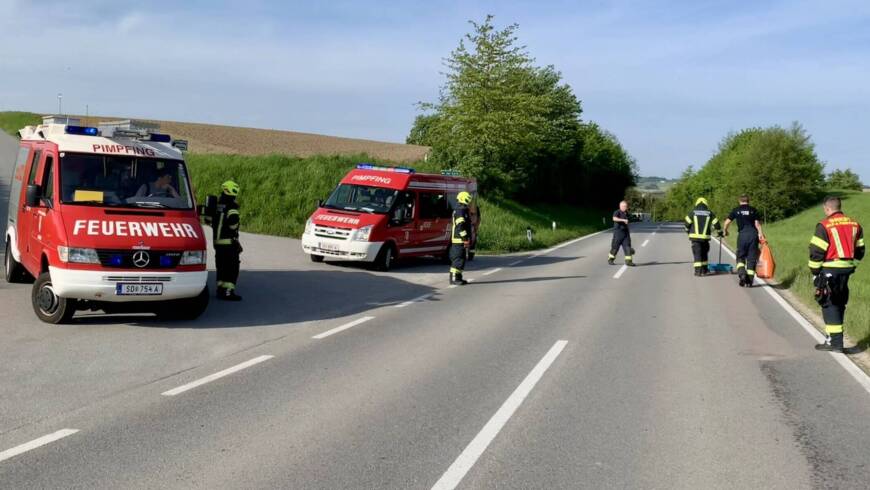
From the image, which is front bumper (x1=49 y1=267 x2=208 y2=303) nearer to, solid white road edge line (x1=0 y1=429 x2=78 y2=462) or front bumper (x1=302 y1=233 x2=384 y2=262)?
solid white road edge line (x1=0 y1=429 x2=78 y2=462)

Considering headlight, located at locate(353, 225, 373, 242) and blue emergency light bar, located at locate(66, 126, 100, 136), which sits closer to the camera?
blue emergency light bar, located at locate(66, 126, 100, 136)

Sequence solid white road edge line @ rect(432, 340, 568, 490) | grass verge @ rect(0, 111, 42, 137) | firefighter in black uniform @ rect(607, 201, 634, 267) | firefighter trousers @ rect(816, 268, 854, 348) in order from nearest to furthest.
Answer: solid white road edge line @ rect(432, 340, 568, 490) < firefighter trousers @ rect(816, 268, 854, 348) < firefighter in black uniform @ rect(607, 201, 634, 267) < grass verge @ rect(0, 111, 42, 137)

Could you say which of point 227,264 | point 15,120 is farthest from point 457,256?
point 15,120

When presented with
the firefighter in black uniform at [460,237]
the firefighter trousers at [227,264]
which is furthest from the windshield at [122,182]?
the firefighter in black uniform at [460,237]

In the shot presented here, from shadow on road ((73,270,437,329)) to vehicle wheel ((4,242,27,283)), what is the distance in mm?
2991

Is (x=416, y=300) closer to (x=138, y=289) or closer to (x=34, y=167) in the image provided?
(x=138, y=289)

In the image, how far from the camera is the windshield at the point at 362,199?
1898 centimetres

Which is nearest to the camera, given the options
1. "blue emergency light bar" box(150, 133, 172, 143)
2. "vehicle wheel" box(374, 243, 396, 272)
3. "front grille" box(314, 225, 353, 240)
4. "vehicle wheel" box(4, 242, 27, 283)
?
"blue emergency light bar" box(150, 133, 172, 143)

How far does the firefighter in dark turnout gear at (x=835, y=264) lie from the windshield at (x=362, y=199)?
11.0 metres

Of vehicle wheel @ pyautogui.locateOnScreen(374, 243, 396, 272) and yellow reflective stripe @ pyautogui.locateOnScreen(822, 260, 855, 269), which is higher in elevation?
yellow reflective stripe @ pyautogui.locateOnScreen(822, 260, 855, 269)

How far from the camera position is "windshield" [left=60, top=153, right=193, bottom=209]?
405 inches

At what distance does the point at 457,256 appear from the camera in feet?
52.3

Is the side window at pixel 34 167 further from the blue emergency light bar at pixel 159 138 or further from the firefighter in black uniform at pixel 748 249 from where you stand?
the firefighter in black uniform at pixel 748 249

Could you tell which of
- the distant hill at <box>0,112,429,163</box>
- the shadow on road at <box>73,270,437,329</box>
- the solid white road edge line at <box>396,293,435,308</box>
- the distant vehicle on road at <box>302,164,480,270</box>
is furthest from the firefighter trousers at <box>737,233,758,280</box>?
the distant hill at <box>0,112,429,163</box>
